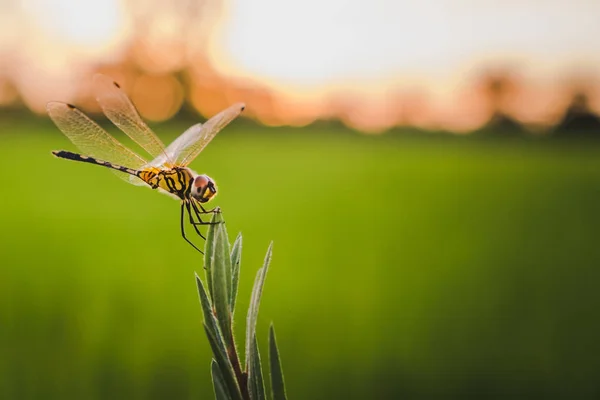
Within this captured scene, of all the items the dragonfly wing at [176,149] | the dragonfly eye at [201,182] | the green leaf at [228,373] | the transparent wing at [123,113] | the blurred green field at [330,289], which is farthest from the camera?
the blurred green field at [330,289]

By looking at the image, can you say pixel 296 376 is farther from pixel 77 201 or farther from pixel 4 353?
pixel 77 201

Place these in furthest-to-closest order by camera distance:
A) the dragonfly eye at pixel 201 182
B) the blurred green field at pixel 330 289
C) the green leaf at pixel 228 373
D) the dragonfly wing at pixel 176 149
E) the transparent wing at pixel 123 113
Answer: the blurred green field at pixel 330 289 < the transparent wing at pixel 123 113 < the dragonfly wing at pixel 176 149 < the dragonfly eye at pixel 201 182 < the green leaf at pixel 228 373

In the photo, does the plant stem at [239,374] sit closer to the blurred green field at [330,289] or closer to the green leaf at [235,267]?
the green leaf at [235,267]

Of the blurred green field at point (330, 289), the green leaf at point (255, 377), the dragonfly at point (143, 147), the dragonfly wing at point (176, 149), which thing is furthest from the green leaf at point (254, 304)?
the dragonfly wing at point (176, 149)

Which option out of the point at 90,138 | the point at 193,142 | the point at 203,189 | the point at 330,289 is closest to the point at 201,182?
the point at 203,189

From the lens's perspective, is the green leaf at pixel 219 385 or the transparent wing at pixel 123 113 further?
the transparent wing at pixel 123 113

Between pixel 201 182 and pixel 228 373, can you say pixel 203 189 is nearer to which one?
pixel 201 182

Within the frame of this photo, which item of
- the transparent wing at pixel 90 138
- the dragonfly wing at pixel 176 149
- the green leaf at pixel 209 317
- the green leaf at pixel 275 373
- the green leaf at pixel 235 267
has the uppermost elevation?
the transparent wing at pixel 90 138
